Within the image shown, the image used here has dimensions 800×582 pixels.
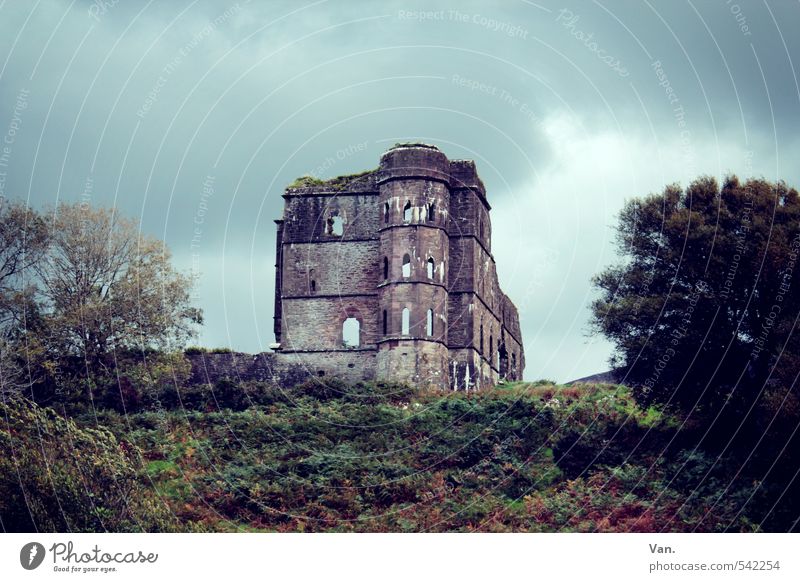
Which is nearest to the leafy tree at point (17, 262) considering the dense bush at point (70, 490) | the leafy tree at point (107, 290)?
the leafy tree at point (107, 290)

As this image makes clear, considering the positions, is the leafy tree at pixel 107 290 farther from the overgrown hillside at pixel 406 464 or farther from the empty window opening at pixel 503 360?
the empty window opening at pixel 503 360

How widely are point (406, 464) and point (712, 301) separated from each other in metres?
9.76

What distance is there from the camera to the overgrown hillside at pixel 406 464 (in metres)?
33.6

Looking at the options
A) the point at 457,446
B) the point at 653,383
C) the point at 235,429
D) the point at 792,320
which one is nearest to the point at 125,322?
the point at 235,429

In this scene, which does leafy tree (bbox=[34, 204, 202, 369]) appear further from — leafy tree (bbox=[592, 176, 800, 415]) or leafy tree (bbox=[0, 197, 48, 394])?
leafy tree (bbox=[592, 176, 800, 415])

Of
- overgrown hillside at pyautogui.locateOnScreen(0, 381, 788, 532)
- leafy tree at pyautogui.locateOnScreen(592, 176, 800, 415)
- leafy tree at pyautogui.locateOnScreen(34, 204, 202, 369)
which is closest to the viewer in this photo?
overgrown hillside at pyautogui.locateOnScreen(0, 381, 788, 532)

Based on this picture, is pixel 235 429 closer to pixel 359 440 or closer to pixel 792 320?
pixel 359 440

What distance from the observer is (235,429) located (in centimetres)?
4319

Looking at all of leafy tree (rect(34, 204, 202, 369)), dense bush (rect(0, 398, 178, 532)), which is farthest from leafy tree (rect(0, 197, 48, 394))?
dense bush (rect(0, 398, 178, 532))

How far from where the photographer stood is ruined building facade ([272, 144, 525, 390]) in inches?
1962

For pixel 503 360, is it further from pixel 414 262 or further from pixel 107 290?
pixel 107 290
